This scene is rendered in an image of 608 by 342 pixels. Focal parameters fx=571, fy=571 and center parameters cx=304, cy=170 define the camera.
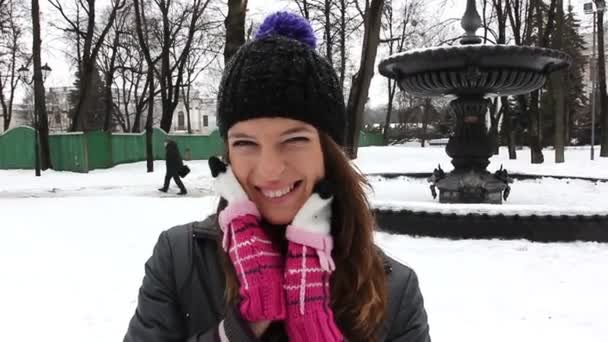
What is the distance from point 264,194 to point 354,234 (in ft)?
0.94

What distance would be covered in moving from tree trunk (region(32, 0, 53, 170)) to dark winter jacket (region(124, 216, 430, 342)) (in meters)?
23.3

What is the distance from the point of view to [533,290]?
5.04 meters

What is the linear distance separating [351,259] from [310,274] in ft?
0.70

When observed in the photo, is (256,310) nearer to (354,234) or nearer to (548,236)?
(354,234)

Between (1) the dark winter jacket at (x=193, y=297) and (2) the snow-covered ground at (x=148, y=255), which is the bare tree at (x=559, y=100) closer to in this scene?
(2) the snow-covered ground at (x=148, y=255)

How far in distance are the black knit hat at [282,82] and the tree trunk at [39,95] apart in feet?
76.4

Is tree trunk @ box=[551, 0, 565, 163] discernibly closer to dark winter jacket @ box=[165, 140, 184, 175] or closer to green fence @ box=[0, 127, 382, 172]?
green fence @ box=[0, 127, 382, 172]

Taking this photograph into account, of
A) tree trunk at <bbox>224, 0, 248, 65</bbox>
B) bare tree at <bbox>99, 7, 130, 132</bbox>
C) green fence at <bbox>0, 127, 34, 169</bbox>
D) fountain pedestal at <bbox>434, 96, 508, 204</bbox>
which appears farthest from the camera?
bare tree at <bbox>99, 7, 130, 132</bbox>

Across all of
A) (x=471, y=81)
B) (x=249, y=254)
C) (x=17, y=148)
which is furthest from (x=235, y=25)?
(x=17, y=148)

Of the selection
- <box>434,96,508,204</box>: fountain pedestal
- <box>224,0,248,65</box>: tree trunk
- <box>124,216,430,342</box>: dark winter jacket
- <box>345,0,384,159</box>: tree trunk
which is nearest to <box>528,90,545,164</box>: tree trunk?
<box>345,0,384,159</box>: tree trunk

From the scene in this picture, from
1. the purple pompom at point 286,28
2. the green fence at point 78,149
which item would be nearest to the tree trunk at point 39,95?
the green fence at point 78,149

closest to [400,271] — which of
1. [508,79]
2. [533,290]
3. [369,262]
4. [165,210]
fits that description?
[369,262]

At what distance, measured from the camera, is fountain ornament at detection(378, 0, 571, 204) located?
25.8ft

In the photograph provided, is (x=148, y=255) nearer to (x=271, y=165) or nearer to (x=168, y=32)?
(x=271, y=165)
